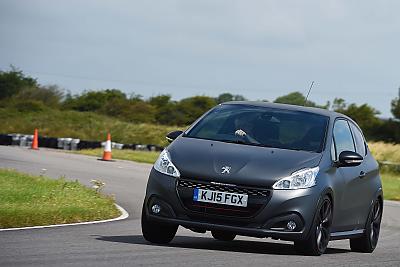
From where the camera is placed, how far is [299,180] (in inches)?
426

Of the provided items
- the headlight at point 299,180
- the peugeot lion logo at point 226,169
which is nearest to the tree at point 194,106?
the headlight at point 299,180

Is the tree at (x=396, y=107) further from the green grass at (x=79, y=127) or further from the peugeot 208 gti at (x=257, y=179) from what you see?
the peugeot 208 gti at (x=257, y=179)

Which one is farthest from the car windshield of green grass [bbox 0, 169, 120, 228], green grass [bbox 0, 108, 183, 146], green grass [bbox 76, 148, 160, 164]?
green grass [bbox 0, 108, 183, 146]

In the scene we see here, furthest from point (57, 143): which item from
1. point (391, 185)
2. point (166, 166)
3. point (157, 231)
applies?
point (166, 166)

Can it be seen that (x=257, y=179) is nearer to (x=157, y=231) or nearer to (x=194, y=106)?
(x=157, y=231)

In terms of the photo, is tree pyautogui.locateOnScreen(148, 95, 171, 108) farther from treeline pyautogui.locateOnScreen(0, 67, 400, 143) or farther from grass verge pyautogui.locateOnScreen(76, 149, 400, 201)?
grass verge pyautogui.locateOnScreen(76, 149, 400, 201)

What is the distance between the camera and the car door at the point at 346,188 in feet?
38.8

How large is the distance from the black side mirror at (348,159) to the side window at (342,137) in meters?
0.19

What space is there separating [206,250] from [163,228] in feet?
1.98

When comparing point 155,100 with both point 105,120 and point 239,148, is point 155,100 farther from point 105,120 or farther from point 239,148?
point 239,148

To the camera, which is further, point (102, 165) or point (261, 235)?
point (102, 165)

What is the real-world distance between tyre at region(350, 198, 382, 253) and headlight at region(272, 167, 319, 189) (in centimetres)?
215

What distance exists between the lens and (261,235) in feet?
35.1

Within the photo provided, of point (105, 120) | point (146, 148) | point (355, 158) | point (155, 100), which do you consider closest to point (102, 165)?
point (146, 148)
